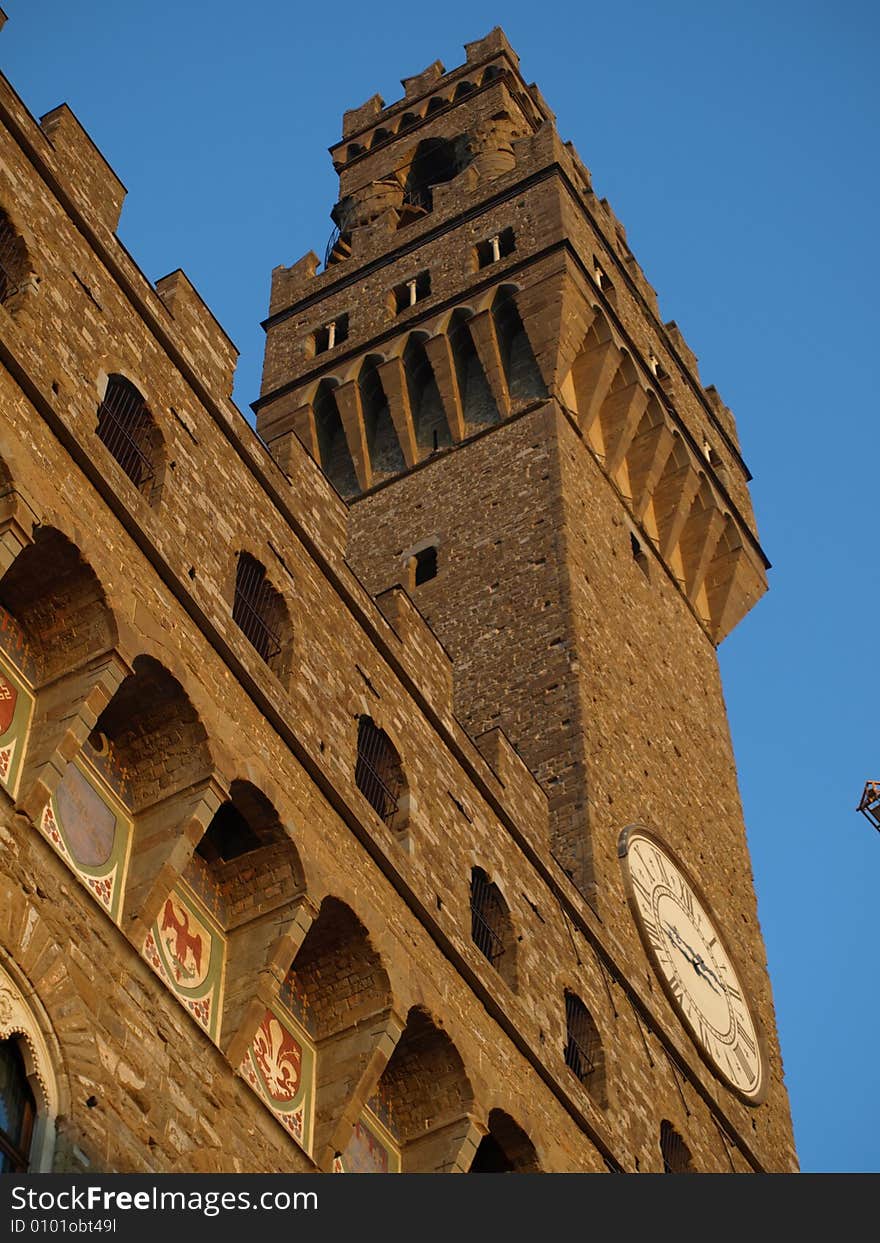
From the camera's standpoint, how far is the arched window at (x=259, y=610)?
1271 cm

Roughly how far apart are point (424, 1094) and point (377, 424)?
12.4m

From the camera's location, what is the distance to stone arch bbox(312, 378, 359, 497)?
23.5 meters

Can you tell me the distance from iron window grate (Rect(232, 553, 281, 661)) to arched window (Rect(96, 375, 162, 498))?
0.93m

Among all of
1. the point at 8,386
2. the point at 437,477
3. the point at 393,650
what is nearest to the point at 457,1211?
the point at 8,386

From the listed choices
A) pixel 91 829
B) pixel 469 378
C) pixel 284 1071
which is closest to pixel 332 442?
pixel 469 378

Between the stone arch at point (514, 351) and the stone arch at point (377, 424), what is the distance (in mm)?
1441

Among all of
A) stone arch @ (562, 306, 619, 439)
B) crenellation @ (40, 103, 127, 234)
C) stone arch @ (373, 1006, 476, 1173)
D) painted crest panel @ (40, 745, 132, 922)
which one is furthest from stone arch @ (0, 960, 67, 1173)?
stone arch @ (562, 306, 619, 439)

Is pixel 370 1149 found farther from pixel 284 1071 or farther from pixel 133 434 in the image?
pixel 133 434

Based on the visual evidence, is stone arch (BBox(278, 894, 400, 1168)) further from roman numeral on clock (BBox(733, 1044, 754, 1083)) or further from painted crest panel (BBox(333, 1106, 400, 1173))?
roman numeral on clock (BBox(733, 1044, 754, 1083))

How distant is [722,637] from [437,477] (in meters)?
4.36

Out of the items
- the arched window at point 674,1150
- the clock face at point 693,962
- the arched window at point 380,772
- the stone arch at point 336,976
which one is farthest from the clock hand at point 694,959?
the stone arch at point 336,976

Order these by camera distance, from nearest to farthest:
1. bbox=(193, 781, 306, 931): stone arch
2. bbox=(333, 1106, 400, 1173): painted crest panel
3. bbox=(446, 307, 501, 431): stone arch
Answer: bbox=(193, 781, 306, 931): stone arch
bbox=(333, 1106, 400, 1173): painted crest panel
bbox=(446, 307, 501, 431): stone arch

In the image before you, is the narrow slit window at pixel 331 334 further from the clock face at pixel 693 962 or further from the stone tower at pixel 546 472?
the clock face at pixel 693 962

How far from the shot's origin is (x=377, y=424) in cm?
2378
